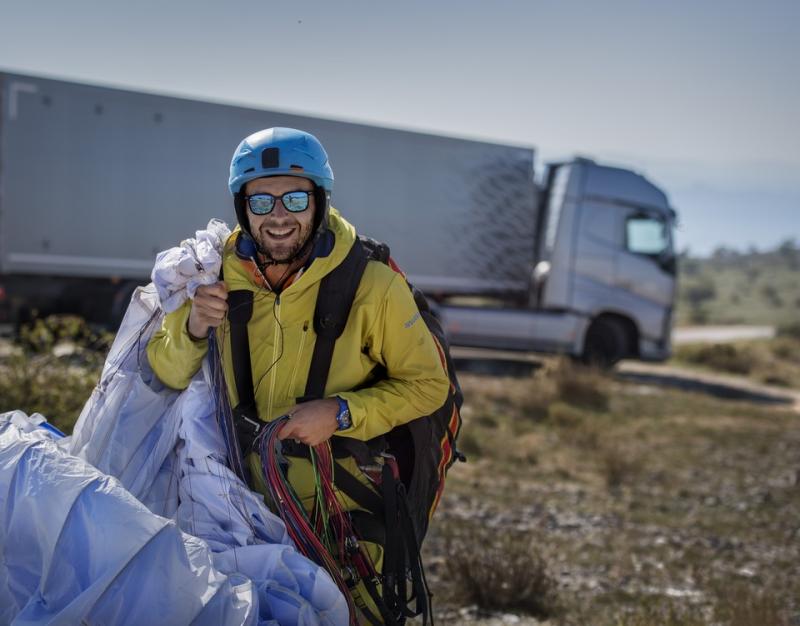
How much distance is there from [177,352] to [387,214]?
40.7ft

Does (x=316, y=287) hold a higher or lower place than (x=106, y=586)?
higher

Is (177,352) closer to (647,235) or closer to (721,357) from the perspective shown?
(647,235)

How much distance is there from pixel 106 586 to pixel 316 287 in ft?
3.59

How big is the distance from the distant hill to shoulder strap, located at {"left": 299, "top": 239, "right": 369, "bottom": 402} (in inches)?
1184

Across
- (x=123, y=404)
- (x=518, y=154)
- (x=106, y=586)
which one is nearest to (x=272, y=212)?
(x=123, y=404)

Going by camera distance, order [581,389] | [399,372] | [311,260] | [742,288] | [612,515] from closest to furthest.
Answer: [311,260] → [399,372] → [612,515] → [581,389] → [742,288]

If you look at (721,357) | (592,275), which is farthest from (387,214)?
(721,357)

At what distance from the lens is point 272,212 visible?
2.93m

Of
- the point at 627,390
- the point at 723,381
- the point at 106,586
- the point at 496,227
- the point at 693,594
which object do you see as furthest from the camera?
the point at 723,381

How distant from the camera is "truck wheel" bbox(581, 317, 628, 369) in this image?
1598 cm

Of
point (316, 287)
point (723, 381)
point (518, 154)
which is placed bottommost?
point (723, 381)

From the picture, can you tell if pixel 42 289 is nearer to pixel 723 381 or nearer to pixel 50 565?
pixel 50 565

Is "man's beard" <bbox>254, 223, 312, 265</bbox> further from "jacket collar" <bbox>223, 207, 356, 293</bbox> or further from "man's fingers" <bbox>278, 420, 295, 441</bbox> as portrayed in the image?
"man's fingers" <bbox>278, 420, 295, 441</bbox>

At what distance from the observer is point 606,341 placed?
1600 cm
